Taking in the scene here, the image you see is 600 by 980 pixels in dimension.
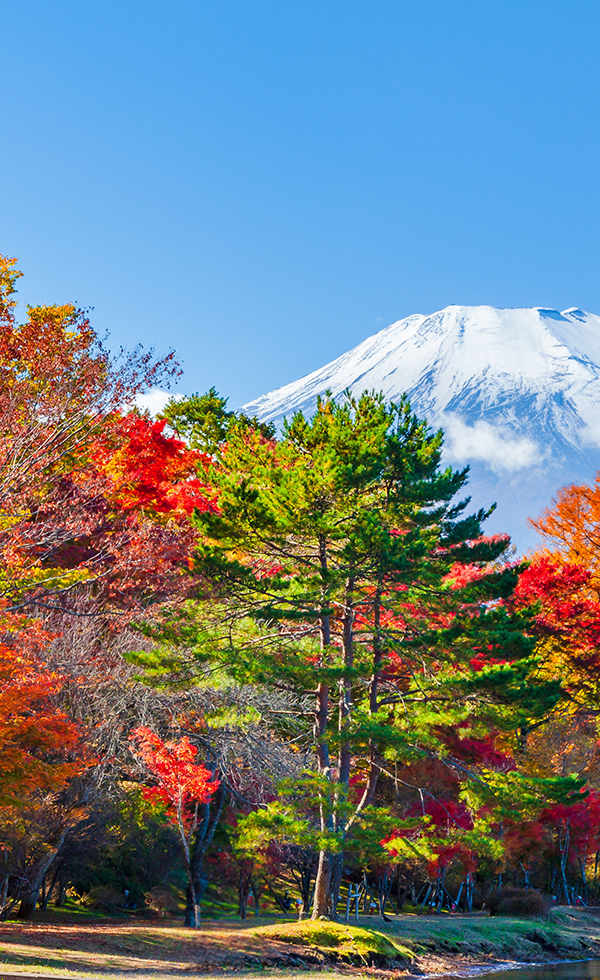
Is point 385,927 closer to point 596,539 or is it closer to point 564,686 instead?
point 564,686

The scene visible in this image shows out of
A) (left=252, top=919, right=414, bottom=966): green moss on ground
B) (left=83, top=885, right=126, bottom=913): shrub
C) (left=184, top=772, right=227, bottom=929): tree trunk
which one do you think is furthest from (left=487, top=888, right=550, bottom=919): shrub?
(left=83, top=885, right=126, bottom=913): shrub

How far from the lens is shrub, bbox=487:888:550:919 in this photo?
93.5ft

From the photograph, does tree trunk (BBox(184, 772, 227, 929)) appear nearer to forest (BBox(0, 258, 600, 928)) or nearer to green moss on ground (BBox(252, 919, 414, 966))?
forest (BBox(0, 258, 600, 928))

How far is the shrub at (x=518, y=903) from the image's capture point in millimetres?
28500

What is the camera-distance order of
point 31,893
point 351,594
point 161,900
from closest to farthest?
1. point 31,893
2. point 351,594
3. point 161,900

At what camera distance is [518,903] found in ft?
94.4

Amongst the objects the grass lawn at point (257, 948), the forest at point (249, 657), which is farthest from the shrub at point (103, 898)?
the grass lawn at point (257, 948)

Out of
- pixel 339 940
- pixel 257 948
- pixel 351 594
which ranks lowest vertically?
pixel 257 948

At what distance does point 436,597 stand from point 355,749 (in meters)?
4.81

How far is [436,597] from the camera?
2077cm

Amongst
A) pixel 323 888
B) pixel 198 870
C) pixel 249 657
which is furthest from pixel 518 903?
pixel 249 657

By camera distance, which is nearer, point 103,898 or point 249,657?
point 249,657

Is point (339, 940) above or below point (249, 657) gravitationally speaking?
below

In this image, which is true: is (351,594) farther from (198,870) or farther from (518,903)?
(518,903)
